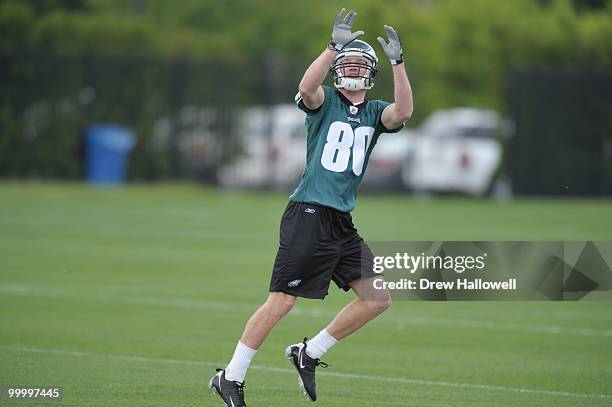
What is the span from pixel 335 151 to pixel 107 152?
2390 centimetres

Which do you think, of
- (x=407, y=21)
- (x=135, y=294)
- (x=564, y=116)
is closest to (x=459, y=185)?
(x=564, y=116)

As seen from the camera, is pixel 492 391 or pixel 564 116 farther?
pixel 564 116

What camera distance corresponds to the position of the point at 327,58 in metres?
8.26

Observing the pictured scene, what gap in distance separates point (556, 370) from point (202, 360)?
123 inches

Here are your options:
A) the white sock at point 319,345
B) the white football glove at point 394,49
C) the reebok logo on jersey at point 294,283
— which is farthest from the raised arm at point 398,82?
the white sock at point 319,345

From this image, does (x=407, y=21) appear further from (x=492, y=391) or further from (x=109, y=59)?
(x=492, y=391)

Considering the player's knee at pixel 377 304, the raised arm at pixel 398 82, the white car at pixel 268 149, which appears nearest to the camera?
the raised arm at pixel 398 82

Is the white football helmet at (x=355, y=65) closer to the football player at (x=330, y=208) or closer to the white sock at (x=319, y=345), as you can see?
the football player at (x=330, y=208)

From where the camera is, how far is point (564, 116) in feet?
112

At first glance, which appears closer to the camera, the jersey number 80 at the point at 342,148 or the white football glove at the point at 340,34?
the white football glove at the point at 340,34

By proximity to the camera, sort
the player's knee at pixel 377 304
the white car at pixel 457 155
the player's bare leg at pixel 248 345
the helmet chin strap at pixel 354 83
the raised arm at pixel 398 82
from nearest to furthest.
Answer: the player's bare leg at pixel 248 345 → the raised arm at pixel 398 82 → the helmet chin strap at pixel 354 83 → the player's knee at pixel 377 304 → the white car at pixel 457 155

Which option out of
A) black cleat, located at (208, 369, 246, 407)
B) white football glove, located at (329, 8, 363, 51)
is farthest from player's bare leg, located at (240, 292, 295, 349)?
white football glove, located at (329, 8, 363, 51)

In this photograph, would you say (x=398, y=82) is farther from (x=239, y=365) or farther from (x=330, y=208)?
(x=239, y=365)

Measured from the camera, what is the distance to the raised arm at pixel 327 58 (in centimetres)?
826
